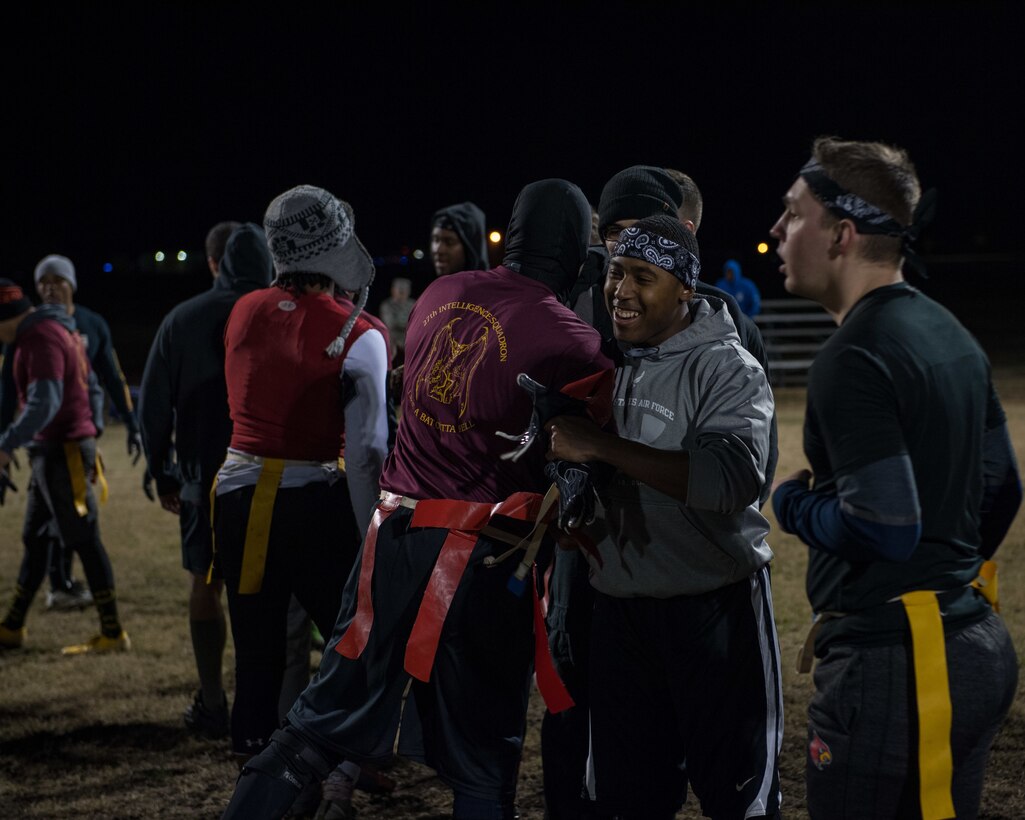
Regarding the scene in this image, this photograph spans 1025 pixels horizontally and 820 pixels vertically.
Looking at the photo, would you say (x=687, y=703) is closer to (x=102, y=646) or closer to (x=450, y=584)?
(x=450, y=584)

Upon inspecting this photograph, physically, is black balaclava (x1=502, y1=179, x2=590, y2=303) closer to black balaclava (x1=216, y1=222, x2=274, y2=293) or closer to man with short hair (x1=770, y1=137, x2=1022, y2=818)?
man with short hair (x1=770, y1=137, x2=1022, y2=818)

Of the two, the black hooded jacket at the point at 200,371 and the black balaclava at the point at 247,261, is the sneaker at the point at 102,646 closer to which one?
the black hooded jacket at the point at 200,371

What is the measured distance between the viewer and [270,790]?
10.2ft

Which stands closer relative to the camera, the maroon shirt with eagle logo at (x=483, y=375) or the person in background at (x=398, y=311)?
the maroon shirt with eagle logo at (x=483, y=375)

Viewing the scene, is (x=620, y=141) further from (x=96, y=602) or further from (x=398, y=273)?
(x=96, y=602)

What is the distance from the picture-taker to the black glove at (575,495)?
111 inches

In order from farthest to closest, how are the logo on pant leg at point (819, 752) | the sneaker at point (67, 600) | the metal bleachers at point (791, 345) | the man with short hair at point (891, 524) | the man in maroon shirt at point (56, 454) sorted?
1. the metal bleachers at point (791, 345)
2. the sneaker at point (67, 600)
3. the man in maroon shirt at point (56, 454)
4. the logo on pant leg at point (819, 752)
5. the man with short hair at point (891, 524)

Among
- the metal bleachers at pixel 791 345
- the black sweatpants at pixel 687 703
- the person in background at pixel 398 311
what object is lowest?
the metal bleachers at pixel 791 345

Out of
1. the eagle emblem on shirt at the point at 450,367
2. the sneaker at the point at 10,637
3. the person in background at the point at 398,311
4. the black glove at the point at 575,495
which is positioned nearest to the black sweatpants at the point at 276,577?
the eagle emblem on shirt at the point at 450,367

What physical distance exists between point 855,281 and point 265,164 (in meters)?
65.9

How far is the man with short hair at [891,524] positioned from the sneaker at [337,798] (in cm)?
229

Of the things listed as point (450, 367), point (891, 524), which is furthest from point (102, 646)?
point (891, 524)

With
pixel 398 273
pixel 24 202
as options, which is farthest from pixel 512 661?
pixel 24 202

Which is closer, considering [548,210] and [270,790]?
[270,790]
